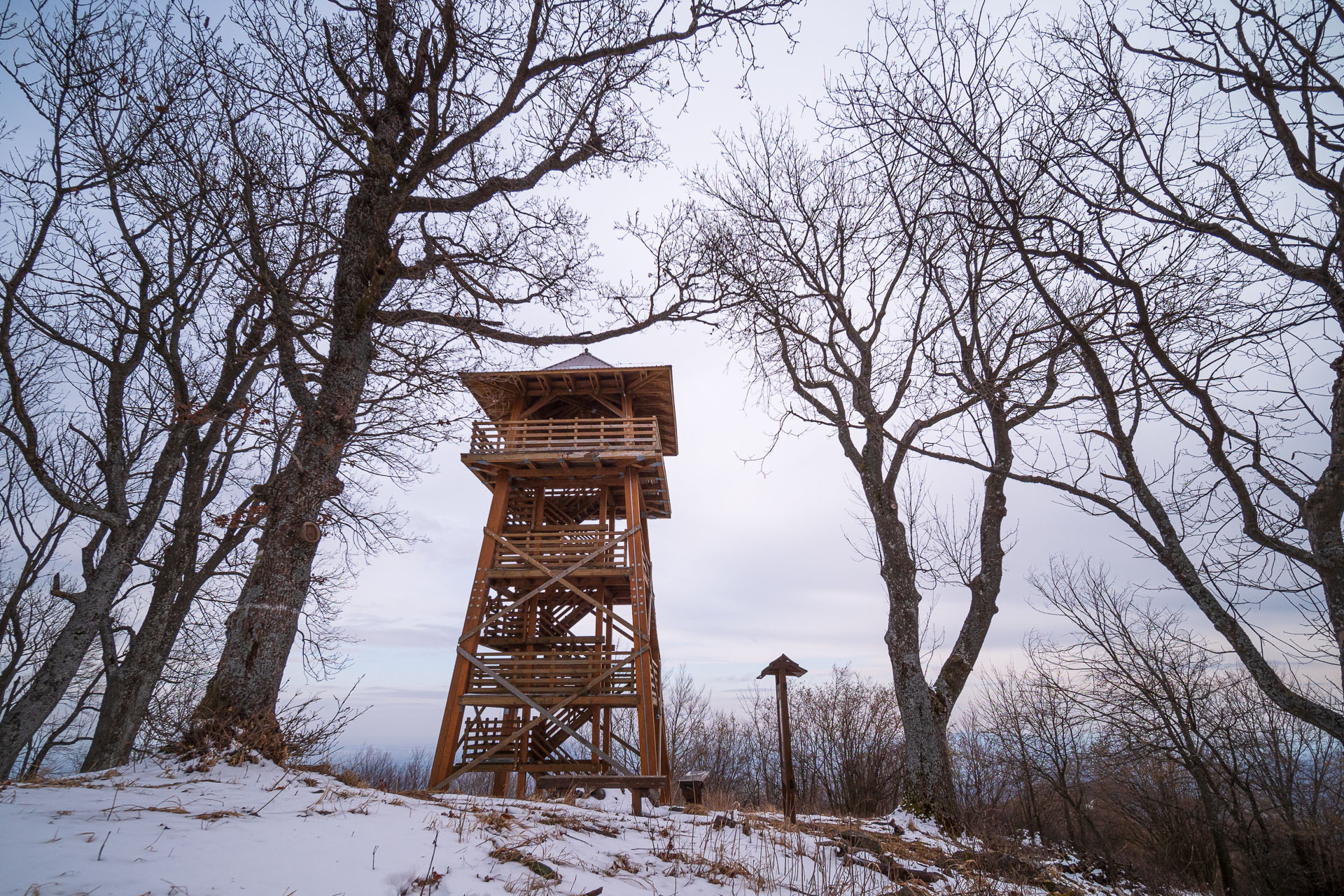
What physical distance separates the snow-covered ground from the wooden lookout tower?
6800 mm

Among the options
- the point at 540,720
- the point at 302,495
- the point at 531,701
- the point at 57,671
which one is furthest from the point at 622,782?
the point at 57,671

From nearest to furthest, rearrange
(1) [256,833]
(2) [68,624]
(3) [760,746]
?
(1) [256,833] → (2) [68,624] → (3) [760,746]

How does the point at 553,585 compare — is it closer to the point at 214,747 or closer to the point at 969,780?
the point at 214,747

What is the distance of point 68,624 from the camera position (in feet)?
24.2

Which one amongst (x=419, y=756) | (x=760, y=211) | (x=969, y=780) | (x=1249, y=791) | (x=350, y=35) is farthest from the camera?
(x=419, y=756)

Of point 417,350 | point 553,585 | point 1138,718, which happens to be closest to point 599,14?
point 417,350

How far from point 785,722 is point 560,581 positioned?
6.24 meters

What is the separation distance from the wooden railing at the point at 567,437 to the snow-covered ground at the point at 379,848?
8.53 metres

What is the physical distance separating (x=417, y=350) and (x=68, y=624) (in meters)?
5.29

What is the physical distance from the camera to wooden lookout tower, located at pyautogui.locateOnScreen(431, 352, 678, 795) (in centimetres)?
1217

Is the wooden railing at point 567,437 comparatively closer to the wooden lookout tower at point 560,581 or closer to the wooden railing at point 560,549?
the wooden lookout tower at point 560,581

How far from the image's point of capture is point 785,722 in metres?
8.51

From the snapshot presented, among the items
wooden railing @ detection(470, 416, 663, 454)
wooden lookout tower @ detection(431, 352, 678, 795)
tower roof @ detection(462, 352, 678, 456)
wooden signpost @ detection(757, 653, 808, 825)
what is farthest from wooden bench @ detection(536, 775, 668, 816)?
tower roof @ detection(462, 352, 678, 456)

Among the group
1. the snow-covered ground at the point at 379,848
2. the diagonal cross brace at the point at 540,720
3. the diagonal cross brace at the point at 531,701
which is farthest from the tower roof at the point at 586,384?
the snow-covered ground at the point at 379,848
